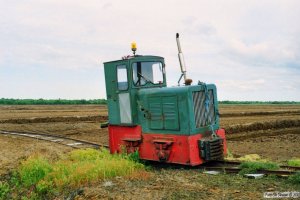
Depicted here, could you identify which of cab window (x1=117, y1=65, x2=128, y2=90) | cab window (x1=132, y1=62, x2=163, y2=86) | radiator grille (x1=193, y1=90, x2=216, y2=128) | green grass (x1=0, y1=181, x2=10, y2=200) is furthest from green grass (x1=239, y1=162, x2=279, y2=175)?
green grass (x1=0, y1=181, x2=10, y2=200)

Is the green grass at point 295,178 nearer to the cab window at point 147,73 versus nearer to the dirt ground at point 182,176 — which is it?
the dirt ground at point 182,176

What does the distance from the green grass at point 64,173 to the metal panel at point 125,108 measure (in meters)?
1.04

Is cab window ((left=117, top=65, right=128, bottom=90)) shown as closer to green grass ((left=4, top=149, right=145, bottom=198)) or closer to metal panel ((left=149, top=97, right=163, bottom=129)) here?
metal panel ((left=149, top=97, right=163, bottom=129))

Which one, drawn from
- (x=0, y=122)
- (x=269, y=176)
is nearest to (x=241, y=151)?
(x=269, y=176)

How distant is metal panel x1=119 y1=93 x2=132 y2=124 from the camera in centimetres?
1084

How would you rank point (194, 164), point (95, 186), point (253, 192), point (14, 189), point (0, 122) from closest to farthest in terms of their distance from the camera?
point (253, 192)
point (95, 186)
point (194, 164)
point (14, 189)
point (0, 122)

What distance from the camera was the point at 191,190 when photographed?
7.19m

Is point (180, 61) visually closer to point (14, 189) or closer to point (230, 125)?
point (14, 189)

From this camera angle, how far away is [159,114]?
1027 cm

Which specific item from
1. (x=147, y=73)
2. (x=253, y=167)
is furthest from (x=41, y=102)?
(x=253, y=167)

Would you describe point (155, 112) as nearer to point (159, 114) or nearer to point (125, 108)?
point (159, 114)

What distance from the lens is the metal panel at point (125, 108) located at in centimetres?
1084

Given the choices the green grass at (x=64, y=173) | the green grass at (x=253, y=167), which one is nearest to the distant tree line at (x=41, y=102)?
the green grass at (x=64, y=173)

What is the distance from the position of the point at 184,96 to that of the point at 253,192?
131 inches
